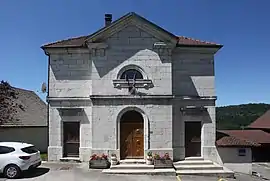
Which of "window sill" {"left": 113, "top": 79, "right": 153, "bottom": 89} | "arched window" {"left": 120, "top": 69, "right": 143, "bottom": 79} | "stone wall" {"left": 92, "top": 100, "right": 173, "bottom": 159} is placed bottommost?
"stone wall" {"left": 92, "top": 100, "right": 173, "bottom": 159}

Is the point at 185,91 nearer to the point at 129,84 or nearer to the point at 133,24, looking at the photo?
the point at 129,84

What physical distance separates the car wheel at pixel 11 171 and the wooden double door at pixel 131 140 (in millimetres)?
6085

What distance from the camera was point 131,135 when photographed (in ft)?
59.4

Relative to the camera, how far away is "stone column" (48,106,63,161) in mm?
18672

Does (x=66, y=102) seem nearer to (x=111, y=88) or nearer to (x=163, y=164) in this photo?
(x=111, y=88)

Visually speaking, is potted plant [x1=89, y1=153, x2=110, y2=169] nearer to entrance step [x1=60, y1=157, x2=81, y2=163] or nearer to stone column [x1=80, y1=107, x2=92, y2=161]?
stone column [x1=80, y1=107, x2=92, y2=161]

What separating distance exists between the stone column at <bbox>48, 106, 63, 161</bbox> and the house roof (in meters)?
6.90

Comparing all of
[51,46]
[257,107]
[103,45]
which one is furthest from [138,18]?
[257,107]

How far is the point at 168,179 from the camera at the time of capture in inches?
582

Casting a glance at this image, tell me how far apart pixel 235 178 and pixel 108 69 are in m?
9.64

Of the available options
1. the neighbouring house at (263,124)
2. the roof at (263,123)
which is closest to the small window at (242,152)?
the neighbouring house at (263,124)

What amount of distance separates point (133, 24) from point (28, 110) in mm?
14981

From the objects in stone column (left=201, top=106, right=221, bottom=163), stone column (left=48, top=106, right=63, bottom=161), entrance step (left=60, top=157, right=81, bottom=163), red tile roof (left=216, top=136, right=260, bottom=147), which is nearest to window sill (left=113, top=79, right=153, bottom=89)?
stone column (left=201, top=106, right=221, bottom=163)

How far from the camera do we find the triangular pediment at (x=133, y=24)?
18.0m
